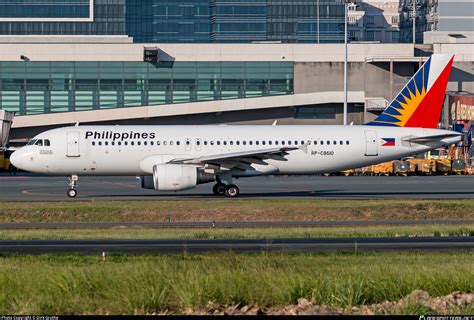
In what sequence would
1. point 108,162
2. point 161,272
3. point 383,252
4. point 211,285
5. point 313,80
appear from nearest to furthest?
point 211,285 → point 161,272 → point 383,252 → point 108,162 → point 313,80

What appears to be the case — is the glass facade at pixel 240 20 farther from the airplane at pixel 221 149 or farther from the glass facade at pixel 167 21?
the airplane at pixel 221 149

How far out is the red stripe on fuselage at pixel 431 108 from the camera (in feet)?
179

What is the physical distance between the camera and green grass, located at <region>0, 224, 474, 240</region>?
107ft

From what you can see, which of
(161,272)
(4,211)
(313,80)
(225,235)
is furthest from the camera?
(313,80)

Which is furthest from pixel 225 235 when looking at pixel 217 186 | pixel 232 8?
pixel 232 8

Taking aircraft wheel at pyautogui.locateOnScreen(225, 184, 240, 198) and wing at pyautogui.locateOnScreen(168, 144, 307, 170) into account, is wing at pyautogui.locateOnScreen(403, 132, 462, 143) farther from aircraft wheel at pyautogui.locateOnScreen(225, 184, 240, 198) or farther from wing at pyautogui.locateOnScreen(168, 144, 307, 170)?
aircraft wheel at pyautogui.locateOnScreen(225, 184, 240, 198)

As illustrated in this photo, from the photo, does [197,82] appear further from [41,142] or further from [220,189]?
[220,189]

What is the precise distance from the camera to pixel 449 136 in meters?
53.1

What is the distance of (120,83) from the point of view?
89.4 m

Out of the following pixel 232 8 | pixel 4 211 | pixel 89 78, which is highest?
pixel 232 8

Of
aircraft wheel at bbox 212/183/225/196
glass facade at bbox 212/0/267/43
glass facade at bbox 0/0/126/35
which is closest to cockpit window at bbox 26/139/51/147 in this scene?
aircraft wheel at bbox 212/183/225/196

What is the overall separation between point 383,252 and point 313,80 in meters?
63.1

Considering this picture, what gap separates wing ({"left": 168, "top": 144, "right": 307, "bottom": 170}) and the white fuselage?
0.72m

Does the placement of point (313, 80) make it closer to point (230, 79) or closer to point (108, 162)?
point (230, 79)
